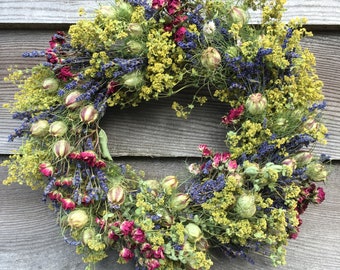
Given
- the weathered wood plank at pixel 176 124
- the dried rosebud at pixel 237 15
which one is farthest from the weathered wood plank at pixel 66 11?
the dried rosebud at pixel 237 15

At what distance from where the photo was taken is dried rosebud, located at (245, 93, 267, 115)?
3.29 ft

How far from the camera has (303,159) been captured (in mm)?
1045

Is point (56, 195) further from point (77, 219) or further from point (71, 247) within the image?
point (71, 247)

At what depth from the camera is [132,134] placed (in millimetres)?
1229

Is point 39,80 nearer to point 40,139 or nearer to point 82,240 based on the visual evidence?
point 40,139

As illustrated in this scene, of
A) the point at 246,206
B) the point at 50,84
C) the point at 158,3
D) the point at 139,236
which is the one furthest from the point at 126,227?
the point at 158,3

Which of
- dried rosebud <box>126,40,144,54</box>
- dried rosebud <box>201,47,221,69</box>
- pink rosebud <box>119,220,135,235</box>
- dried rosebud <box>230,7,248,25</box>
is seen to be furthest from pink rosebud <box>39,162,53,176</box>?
dried rosebud <box>230,7,248,25</box>

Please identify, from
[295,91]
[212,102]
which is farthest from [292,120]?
[212,102]

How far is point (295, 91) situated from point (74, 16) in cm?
63

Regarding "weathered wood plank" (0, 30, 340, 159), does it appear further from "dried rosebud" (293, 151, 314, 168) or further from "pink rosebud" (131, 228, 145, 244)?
"pink rosebud" (131, 228, 145, 244)

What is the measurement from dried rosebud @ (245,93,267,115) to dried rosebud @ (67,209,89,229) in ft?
1.49

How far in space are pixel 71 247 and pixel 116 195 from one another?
1.07ft

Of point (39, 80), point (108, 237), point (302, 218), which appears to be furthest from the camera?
point (302, 218)

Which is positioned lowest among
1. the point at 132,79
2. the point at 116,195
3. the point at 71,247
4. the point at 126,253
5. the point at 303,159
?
the point at 71,247
